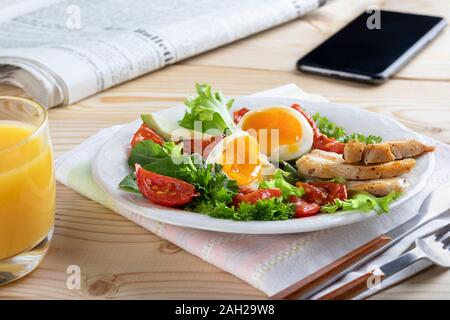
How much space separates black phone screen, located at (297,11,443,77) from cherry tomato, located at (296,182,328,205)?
38.4 inches

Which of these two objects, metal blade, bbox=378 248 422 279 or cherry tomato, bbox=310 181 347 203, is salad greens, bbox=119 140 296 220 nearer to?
cherry tomato, bbox=310 181 347 203

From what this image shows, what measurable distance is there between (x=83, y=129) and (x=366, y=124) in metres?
0.83

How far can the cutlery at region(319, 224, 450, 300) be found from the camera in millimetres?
1365

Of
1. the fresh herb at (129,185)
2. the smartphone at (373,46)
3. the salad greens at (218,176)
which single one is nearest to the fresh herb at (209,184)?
the salad greens at (218,176)

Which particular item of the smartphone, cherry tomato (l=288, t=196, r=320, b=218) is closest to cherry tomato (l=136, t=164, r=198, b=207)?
cherry tomato (l=288, t=196, r=320, b=218)

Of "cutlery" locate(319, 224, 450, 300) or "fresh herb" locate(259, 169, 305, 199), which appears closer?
"cutlery" locate(319, 224, 450, 300)

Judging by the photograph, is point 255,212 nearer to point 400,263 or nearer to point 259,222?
point 259,222

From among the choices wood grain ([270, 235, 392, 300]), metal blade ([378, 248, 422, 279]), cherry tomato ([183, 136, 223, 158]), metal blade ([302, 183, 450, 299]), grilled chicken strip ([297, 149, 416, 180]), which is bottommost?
metal blade ([302, 183, 450, 299])

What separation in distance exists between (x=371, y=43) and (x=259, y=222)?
143 centimetres

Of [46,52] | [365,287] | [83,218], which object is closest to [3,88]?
[46,52]

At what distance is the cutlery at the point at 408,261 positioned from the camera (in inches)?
53.7

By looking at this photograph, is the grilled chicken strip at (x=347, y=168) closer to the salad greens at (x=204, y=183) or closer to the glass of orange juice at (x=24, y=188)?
the salad greens at (x=204, y=183)

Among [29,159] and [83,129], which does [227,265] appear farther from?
[83,129]

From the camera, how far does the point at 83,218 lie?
1737 millimetres
